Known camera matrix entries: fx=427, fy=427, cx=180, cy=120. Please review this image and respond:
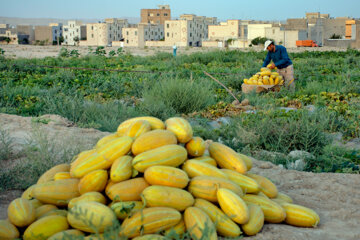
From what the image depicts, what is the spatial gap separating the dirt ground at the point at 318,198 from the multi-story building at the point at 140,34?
308 ft

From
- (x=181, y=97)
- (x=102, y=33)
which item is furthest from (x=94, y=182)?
(x=102, y=33)

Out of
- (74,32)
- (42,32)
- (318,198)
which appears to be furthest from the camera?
(74,32)

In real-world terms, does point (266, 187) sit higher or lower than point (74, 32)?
lower

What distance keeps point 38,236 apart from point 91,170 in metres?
0.56

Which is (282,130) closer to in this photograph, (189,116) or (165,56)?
(189,116)

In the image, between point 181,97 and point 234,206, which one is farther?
point 181,97

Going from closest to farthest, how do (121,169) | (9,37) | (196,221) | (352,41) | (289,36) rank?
(196,221), (121,169), (352,41), (289,36), (9,37)

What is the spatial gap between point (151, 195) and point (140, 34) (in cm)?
9880

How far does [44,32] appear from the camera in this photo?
111 meters

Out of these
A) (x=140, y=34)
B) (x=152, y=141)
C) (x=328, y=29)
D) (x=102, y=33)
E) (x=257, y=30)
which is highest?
(x=102, y=33)

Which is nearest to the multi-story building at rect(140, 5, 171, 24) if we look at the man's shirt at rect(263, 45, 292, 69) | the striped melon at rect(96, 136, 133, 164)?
the man's shirt at rect(263, 45, 292, 69)

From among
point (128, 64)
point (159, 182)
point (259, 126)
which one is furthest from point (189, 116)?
point (128, 64)

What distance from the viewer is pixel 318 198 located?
355 cm

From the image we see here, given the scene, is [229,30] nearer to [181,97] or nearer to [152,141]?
[181,97]
